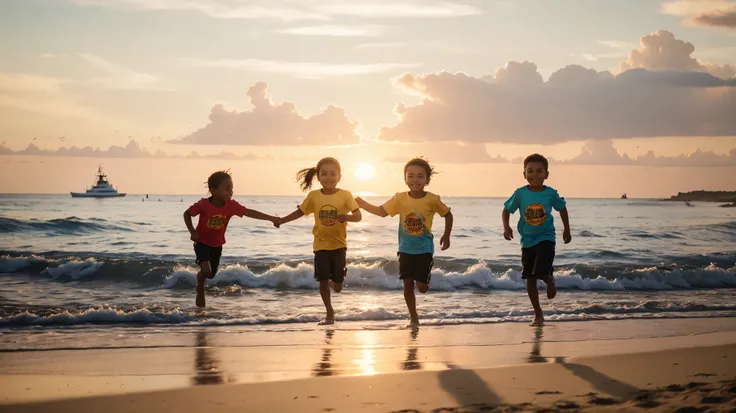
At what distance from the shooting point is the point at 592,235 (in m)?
29.9

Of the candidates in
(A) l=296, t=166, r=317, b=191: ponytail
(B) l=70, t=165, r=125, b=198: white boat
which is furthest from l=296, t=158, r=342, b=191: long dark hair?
(B) l=70, t=165, r=125, b=198: white boat

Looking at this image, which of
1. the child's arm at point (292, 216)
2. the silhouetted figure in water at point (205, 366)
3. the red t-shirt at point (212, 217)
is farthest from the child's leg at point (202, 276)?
the silhouetted figure in water at point (205, 366)

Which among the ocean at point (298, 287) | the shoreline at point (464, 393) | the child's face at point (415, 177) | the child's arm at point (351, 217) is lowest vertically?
the ocean at point (298, 287)

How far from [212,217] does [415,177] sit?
2.91 m

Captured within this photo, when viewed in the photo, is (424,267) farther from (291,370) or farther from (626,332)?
(291,370)

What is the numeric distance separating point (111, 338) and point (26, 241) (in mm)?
17030

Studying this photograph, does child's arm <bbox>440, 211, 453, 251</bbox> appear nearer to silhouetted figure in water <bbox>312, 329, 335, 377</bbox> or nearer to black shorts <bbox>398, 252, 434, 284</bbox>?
black shorts <bbox>398, 252, 434, 284</bbox>

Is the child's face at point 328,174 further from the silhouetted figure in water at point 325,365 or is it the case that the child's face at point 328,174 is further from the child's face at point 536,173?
the child's face at point 536,173

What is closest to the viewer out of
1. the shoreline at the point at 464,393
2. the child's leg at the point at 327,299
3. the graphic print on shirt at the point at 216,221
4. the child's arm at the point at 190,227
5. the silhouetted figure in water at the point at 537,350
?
the shoreline at the point at 464,393

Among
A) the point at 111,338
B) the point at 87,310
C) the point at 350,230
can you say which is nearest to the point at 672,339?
the point at 111,338

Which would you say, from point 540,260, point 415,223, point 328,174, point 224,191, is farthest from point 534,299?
point 224,191

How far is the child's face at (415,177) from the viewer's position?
903cm

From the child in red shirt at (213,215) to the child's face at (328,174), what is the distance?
1004 mm

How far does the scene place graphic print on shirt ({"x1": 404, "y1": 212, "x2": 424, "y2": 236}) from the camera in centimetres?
898
